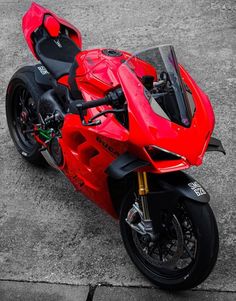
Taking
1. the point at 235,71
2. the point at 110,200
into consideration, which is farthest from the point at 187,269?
the point at 235,71

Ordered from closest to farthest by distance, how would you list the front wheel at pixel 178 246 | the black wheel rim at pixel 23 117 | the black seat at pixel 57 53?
the front wheel at pixel 178 246
the black seat at pixel 57 53
the black wheel rim at pixel 23 117

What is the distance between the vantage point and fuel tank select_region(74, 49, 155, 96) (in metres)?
3.50

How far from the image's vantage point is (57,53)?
4211mm

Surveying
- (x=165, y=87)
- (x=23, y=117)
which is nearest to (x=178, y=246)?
(x=165, y=87)

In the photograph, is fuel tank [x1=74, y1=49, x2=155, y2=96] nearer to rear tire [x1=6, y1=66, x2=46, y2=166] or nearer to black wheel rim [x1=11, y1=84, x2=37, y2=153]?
rear tire [x1=6, y1=66, x2=46, y2=166]

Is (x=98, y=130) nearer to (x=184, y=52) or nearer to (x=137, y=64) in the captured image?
(x=137, y=64)

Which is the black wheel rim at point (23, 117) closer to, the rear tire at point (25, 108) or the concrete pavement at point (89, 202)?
the rear tire at point (25, 108)

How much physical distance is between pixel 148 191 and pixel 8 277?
1.12m

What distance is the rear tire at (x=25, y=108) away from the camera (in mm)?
4348

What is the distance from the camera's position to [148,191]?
10.6 ft

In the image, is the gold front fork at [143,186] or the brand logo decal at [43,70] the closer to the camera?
the gold front fork at [143,186]

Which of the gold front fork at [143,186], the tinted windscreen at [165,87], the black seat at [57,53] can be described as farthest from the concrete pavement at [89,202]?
the tinted windscreen at [165,87]

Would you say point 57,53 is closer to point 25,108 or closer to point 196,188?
point 25,108

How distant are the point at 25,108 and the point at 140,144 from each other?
1863mm
